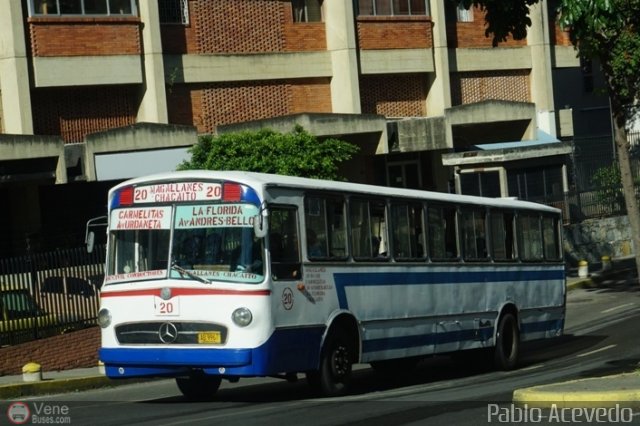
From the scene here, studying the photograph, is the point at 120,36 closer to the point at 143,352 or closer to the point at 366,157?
the point at 366,157

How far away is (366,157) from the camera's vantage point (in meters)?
41.5

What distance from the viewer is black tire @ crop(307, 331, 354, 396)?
1492 cm

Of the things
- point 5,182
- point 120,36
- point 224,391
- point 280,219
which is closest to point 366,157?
point 120,36

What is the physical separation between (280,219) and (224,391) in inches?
164

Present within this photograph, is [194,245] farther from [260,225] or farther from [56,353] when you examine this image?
[56,353]

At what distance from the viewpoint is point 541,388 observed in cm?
1328

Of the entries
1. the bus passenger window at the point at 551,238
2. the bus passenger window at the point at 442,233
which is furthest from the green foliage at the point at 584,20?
Answer: the bus passenger window at the point at 551,238

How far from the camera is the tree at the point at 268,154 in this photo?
3003cm

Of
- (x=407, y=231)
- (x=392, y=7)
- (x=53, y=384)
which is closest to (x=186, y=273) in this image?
(x=407, y=231)

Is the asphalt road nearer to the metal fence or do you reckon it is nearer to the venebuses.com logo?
the venebuses.com logo

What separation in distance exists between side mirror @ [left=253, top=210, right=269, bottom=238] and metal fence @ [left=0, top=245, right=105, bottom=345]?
9146 mm

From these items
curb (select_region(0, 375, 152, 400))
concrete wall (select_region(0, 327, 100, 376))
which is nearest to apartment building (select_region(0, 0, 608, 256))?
concrete wall (select_region(0, 327, 100, 376))

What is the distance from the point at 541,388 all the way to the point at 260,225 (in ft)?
11.9

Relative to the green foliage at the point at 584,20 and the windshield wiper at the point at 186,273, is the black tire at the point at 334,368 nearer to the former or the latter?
the windshield wiper at the point at 186,273
